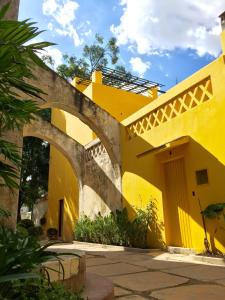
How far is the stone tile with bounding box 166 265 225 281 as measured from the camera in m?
3.76

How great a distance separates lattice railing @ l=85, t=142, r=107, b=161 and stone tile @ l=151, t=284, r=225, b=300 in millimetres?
6893

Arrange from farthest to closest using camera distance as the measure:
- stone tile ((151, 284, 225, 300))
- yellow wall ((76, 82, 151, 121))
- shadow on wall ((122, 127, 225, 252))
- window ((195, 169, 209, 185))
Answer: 1. yellow wall ((76, 82, 151, 121))
2. window ((195, 169, 209, 185))
3. shadow on wall ((122, 127, 225, 252))
4. stone tile ((151, 284, 225, 300))

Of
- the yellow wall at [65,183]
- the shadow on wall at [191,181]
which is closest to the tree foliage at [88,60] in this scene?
the yellow wall at [65,183]

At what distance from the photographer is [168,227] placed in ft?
22.7

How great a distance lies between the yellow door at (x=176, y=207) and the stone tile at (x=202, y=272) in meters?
1.78

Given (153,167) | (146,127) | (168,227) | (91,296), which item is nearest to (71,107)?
(146,127)

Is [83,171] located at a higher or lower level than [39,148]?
lower

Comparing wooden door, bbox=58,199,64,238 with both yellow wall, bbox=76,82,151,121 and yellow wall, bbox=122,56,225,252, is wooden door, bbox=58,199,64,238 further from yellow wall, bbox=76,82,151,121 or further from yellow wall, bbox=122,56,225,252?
yellow wall, bbox=122,56,225,252

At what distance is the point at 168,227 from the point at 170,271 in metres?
2.73

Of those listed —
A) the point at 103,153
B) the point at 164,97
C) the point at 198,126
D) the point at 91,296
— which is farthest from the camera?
the point at 103,153

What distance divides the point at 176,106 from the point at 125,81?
7.07 m

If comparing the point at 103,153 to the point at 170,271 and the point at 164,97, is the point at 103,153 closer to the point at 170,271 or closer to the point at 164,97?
the point at 164,97

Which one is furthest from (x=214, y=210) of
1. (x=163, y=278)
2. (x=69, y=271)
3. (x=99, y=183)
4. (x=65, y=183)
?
(x=65, y=183)

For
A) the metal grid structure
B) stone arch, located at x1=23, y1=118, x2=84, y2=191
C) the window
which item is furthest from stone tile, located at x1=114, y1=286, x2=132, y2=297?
the metal grid structure
